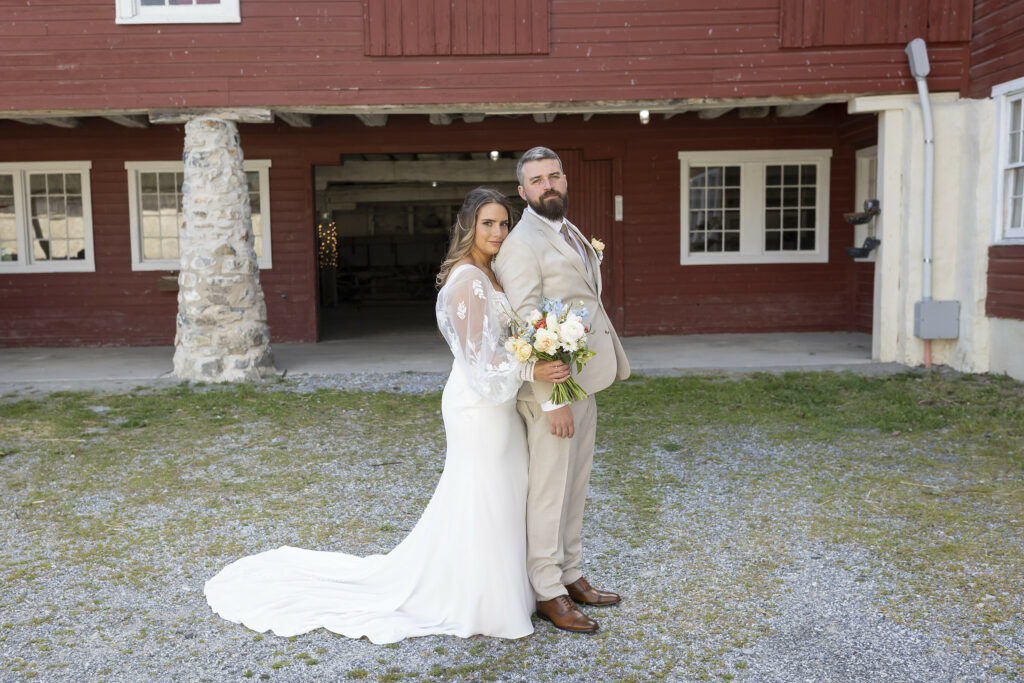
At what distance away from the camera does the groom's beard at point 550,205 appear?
3361 millimetres

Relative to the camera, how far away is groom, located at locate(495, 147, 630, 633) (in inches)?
130

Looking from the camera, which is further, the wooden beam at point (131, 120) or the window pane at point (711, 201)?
the window pane at point (711, 201)

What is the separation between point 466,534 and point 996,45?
7.81 meters

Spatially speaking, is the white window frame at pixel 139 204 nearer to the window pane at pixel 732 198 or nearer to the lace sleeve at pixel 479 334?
the window pane at pixel 732 198

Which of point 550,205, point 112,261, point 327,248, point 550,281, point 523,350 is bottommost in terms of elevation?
point 523,350

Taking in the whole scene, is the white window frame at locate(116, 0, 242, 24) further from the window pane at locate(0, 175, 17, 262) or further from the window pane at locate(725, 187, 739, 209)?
the window pane at locate(725, 187, 739, 209)

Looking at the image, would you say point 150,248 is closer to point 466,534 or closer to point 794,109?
point 794,109

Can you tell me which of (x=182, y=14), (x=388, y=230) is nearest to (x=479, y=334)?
(x=182, y=14)

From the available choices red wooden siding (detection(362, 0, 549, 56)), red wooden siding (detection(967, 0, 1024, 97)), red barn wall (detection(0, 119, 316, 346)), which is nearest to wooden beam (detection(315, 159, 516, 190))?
red barn wall (detection(0, 119, 316, 346))

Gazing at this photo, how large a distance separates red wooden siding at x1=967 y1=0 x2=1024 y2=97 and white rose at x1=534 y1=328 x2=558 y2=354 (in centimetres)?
722

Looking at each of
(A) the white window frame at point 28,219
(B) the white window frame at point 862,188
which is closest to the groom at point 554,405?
(B) the white window frame at point 862,188

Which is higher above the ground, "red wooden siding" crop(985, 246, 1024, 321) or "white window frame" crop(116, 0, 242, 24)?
"white window frame" crop(116, 0, 242, 24)

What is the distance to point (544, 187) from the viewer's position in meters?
3.36

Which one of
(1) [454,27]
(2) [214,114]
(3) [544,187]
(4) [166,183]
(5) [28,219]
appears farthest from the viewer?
(4) [166,183]
